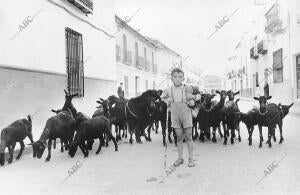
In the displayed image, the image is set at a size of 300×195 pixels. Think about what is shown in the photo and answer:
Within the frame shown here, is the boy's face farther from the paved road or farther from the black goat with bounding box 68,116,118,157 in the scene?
the black goat with bounding box 68,116,118,157

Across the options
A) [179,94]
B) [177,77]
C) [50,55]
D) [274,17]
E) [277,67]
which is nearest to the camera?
[177,77]

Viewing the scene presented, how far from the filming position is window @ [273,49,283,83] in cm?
2331

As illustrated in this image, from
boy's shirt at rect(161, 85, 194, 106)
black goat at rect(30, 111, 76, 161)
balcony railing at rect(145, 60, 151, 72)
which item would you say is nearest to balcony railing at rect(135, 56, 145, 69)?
balcony railing at rect(145, 60, 151, 72)

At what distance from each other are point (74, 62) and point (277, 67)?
48.6ft

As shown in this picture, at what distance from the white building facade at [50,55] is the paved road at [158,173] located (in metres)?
2.15

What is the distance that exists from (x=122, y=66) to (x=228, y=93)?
16.3m

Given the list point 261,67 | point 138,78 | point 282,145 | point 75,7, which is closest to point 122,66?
point 138,78

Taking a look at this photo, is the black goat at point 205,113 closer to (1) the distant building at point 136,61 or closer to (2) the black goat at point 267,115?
(2) the black goat at point 267,115

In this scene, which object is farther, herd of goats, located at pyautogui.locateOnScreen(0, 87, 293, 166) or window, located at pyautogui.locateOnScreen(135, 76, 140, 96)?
window, located at pyautogui.locateOnScreen(135, 76, 140, 96)

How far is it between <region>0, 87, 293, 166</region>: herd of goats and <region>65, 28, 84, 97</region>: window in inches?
115

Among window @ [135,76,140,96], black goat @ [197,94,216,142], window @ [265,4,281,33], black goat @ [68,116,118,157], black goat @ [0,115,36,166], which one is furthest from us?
window @ [135,76,140,96]

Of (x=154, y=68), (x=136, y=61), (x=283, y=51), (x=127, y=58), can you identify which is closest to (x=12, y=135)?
(x=283, y=51)

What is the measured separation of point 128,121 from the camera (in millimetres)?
9383

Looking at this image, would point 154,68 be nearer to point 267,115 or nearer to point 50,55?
point 50,55
